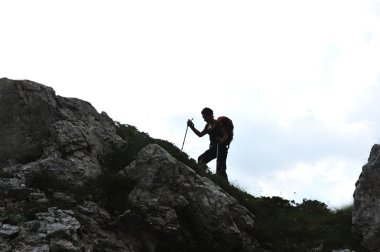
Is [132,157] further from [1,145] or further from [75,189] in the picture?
[1,145]

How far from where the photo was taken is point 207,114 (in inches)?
811

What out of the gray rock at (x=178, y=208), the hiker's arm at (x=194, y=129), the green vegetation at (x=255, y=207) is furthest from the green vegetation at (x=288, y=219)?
the hiker's arm at (x=194, y=129)

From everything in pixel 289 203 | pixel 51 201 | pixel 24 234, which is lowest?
pixel 24 234

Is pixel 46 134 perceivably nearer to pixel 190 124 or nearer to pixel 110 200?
pixel 110 200

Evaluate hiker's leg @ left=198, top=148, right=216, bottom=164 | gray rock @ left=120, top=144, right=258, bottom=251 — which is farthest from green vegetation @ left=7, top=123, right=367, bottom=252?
hiker's leg @ left=198, top=148, right=216, bottom=164

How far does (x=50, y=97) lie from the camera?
17.8 metres

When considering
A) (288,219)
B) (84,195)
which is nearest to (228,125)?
(288,219)

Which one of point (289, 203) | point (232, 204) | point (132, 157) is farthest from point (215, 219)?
point (289, 203)

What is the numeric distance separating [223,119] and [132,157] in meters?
5.17

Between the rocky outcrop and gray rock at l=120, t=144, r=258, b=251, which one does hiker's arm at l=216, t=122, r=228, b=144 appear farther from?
gray rock at l=120, t=144, r=258, b=251

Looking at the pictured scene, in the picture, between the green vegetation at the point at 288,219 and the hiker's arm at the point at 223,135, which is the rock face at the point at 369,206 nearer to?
the green vegetation at the point at 288,219

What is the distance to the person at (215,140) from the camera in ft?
67.7

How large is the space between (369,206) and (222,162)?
279 inches

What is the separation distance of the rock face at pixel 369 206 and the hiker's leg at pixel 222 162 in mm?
6017
